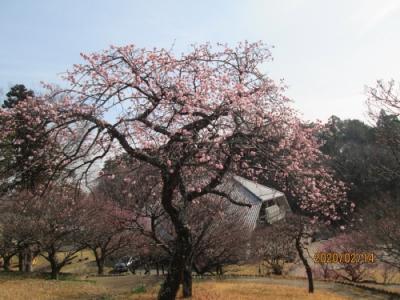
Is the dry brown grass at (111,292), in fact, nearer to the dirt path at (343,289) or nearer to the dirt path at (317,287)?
the dirt path at (317,287)

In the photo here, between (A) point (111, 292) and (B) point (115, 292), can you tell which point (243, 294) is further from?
(A) point (111, 292)

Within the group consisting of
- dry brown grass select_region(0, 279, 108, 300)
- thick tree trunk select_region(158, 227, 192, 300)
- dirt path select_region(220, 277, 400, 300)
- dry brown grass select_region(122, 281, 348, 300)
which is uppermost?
thick tree trunk select_region(158, 227, 192, 300)

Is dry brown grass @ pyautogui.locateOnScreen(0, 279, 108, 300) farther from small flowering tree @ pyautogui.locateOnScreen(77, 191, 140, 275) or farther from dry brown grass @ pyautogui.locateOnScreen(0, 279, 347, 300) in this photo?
small flowering tree @ pyautogui.locateOnScreen(77, 191, 140, 275)

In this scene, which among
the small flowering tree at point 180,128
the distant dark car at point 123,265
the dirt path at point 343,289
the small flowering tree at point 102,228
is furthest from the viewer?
the distant dark car at point 123,265

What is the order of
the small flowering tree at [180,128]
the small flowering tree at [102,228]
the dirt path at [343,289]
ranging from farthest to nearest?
the small flowering tree at [102,228] → the dirt path at [343,289] → the small flowering tree at [180,128]

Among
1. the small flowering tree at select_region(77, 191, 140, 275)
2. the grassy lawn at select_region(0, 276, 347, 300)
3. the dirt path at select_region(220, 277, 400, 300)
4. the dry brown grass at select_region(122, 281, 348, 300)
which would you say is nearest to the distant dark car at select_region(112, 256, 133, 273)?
the small flowering tree at select_region(77, 191, 140, 275)

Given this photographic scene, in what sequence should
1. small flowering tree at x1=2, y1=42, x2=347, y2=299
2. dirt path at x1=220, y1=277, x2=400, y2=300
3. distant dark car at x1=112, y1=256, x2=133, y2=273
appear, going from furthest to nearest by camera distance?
distant dark car at x1=112, y1=256, x2=133, y2=273 < dirt path at x1=220, y1=277, x2=400, y2=300 < small flowering tree at x1=2, y1=42, x2=347, y2=299

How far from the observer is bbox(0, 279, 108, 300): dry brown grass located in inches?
532

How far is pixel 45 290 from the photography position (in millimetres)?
14953

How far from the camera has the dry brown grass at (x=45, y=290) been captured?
13523mm

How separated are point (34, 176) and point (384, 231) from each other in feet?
52.6

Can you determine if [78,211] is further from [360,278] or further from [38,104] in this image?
[360,278]

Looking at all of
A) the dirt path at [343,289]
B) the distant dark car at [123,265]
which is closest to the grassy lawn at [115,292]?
the dirt path at [343,289]

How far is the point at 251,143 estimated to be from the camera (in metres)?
9.40
